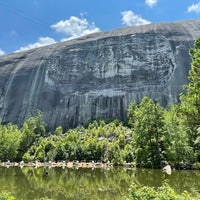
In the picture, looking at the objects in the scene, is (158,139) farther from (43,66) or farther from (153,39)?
(43,66)

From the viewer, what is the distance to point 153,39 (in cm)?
8538

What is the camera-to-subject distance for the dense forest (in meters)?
18.9

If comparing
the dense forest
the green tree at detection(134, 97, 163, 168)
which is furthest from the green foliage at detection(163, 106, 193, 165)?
the green tree at detection(134, 97, 163, 168)

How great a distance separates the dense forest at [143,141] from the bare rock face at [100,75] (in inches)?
387

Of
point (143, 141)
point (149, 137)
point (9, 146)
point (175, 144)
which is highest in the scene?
point (9, 146)

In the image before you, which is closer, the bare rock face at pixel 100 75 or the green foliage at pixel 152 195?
the green foliage at pixel 152 195

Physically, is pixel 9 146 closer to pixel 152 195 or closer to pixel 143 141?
pixel 143 141

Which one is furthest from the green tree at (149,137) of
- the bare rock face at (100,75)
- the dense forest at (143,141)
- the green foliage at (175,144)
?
the bare rock face at (100,75)

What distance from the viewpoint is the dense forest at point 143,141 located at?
18891 mm

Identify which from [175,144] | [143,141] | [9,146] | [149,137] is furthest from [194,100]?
[9,146]

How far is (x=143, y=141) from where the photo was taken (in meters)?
37.0

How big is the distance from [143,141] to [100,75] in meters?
47.5

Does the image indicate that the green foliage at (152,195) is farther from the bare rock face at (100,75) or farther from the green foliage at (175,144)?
the bare rock face at (100,75)

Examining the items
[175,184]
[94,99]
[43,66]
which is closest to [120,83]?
[94,99]
